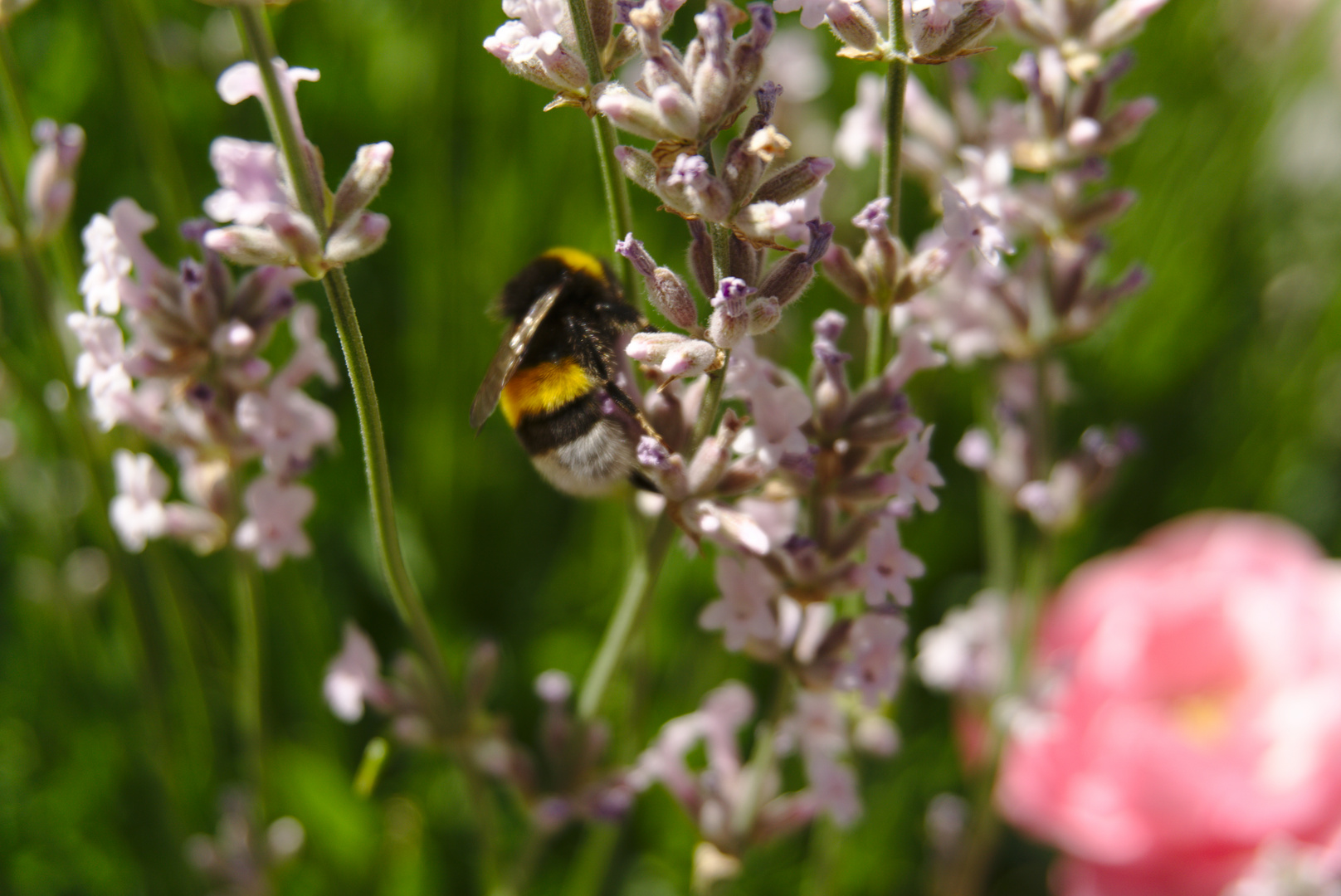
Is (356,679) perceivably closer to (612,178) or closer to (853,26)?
(612,178)

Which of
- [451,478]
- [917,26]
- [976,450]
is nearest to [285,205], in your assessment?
[917,26]

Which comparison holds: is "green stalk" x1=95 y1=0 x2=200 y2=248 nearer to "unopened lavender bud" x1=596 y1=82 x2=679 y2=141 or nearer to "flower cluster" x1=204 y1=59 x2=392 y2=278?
"flower cluster" x1=204 y1=59 x2=392 y2=278

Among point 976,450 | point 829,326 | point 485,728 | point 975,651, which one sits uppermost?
point 829,326

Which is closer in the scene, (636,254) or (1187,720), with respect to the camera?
(636,254)

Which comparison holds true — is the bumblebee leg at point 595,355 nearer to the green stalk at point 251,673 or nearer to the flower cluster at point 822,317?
the flower cluster at point 822,317

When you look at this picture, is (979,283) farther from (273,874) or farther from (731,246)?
(273,874)

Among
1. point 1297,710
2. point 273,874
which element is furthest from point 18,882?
point 1297,710
